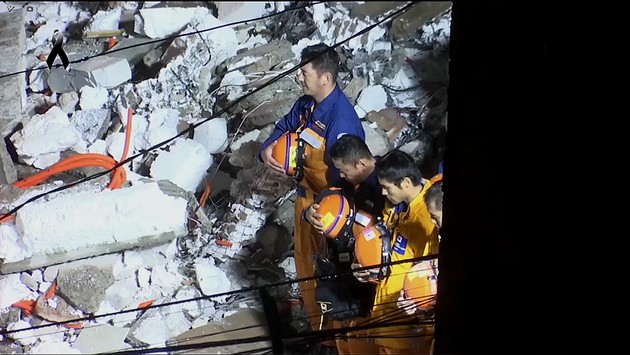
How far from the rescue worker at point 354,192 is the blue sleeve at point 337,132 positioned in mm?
23

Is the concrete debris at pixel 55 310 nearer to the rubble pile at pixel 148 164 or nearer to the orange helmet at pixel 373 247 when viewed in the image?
the rubble pile at pixel 148 164

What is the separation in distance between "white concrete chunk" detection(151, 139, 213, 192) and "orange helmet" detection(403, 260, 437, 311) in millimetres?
607

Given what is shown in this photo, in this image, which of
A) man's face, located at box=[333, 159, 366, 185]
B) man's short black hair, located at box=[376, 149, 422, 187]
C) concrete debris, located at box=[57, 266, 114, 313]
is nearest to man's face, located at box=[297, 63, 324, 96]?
man's face, located at box=[333, 159, 366, 185]

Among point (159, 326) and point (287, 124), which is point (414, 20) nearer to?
point (287, 124)

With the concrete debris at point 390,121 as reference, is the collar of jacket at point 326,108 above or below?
below

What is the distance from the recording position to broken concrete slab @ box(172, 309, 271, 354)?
1.71 metres

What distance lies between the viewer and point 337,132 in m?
1.77

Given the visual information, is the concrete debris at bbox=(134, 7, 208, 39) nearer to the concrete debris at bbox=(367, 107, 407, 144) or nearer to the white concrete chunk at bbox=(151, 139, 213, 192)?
the white concrete chunk at bbox=(151, 139, 213, 192)

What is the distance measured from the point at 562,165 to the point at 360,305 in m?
0.88

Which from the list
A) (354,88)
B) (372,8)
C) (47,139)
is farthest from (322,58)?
(47,139)

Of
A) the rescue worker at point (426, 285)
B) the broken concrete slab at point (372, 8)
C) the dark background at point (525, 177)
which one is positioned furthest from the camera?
the broken concrete slab at point (372, 8)

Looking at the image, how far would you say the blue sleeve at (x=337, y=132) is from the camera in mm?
1736

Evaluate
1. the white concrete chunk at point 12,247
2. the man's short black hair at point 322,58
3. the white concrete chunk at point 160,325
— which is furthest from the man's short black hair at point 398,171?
the white concrete chunk at point 12,247

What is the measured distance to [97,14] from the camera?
2.00 metres
